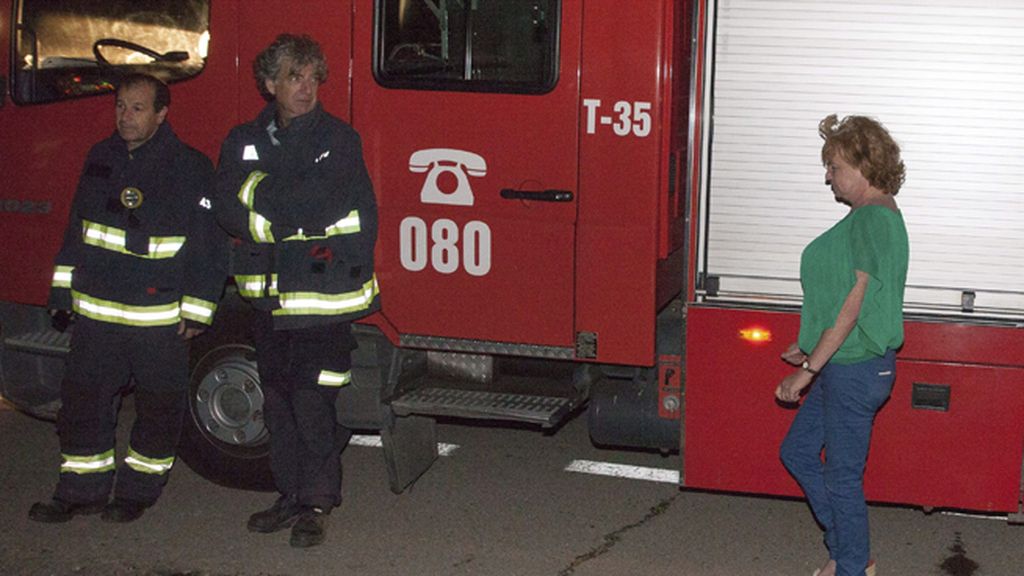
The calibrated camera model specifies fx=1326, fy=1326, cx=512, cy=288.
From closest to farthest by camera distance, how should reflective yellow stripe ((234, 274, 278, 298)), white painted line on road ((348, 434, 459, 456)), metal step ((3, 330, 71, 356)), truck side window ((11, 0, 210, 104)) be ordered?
reflective yellow stripe ((234, 274, 278, 298)) < truck side window ((11, 0, 210, 104)) < metal step ((3, 330, 71, 356)) < white painted line on road ((348, 434, 459, 456))

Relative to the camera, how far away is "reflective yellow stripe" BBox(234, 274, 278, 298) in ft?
17.2

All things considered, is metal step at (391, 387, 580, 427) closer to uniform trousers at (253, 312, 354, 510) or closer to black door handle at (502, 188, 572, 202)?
uniform trousers at (253, 312, 354, 510)

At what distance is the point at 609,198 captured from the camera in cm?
531

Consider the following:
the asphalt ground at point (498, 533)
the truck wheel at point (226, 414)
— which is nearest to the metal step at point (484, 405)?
the asphalt ground at point (498, 533)

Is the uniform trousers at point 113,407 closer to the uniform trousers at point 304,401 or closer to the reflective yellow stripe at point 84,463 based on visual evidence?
the reflective yellow stripe at point 84,463

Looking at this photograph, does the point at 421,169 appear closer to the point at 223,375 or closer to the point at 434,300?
the point at 434,300

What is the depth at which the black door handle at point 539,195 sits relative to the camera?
5355 mm

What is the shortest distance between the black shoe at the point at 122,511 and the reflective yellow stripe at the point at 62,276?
3.17ft

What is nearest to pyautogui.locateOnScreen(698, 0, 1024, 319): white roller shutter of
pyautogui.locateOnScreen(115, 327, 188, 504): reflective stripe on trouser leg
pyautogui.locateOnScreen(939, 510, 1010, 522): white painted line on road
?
pyautogui.locateOnScreen(939, 510, 1010, 522): white painted line on road

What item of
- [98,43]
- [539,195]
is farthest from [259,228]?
[98,43]

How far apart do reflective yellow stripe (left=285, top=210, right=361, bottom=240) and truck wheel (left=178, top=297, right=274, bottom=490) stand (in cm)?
94

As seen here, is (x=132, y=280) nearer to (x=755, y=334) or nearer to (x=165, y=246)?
(x=165, y=246)

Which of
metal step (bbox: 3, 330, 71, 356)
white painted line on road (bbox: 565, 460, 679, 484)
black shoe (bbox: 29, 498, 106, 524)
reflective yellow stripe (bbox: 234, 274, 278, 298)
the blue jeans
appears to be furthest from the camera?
white painted line on road (bbox: 565, 460, 679, 484)

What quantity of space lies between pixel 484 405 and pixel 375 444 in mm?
1451
